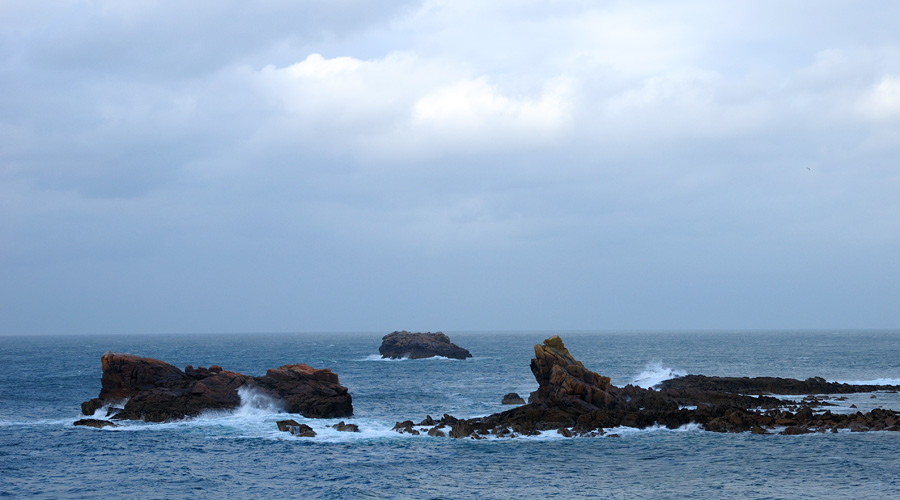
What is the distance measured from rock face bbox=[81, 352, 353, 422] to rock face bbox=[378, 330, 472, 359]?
83848 mm

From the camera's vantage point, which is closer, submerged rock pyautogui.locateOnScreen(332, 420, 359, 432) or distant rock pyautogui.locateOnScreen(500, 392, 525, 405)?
submerged rock pyautogui.locateOnScreen(332, 420, 359, 432)

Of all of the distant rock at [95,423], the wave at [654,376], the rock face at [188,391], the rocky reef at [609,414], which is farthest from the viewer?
the wave at [654,376]

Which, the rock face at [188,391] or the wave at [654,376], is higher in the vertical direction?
the rock face at [188,391]

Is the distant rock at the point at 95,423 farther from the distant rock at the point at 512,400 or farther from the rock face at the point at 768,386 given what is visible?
the rock face at the point at 768,386

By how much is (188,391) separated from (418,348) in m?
89.3

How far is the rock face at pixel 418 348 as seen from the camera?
465 feet

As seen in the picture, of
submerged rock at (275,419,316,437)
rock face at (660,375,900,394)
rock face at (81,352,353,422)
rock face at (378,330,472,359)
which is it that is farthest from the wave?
rock face at (378,330,472,359)

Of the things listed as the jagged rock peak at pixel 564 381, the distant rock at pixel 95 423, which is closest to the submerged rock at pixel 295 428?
the distant rock at pixel 95 423

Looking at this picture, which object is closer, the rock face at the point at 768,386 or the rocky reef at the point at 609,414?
the rocky reef at the point at 609,414

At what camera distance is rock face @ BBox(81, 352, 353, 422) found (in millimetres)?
54125

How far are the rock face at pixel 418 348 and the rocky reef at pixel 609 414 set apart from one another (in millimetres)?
82262

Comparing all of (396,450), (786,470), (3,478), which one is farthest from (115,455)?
(786,470)

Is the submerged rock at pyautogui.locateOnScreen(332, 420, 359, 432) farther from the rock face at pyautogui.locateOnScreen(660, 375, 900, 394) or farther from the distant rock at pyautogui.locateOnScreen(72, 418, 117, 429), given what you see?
the rock face at pyautogui.locateOnScreen(660, 375, 900, 394)

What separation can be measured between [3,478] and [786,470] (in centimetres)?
3940
